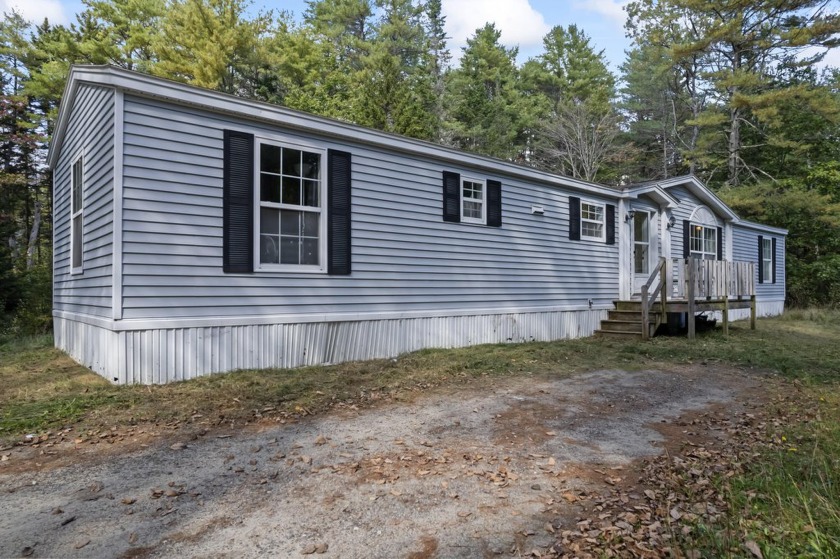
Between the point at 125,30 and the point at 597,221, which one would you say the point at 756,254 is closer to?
the point at 597,221

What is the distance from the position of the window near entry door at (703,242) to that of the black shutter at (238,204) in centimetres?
1227

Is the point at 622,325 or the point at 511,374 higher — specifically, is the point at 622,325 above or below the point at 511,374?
above

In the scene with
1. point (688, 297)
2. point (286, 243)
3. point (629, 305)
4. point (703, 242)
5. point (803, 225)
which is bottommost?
point (629, 305)

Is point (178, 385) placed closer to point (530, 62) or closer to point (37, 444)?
point (37, 444)

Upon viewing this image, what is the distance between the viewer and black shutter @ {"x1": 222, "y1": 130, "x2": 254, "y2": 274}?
636 cm

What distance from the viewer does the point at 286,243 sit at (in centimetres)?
698

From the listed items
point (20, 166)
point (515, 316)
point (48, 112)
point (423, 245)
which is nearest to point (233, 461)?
point (423, 245)

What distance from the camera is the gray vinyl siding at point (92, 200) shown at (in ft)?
19.7

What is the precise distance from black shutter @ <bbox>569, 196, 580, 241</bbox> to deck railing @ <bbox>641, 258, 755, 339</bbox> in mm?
1814

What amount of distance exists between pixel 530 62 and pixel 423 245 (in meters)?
27.8

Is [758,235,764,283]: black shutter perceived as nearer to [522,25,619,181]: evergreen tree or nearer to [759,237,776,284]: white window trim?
[759,237,776,284]: white window trim

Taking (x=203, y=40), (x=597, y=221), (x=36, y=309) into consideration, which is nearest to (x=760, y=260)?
(x=597, y=221)

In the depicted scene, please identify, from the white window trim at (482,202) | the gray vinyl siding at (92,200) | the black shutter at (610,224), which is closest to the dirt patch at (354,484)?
the gray vinyl siding at (92,200)

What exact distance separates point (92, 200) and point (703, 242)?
15.0 meters
